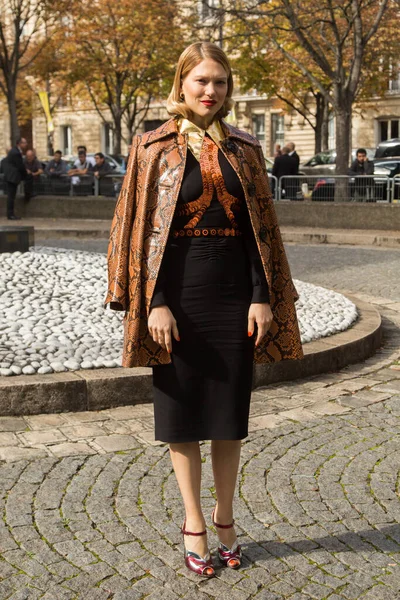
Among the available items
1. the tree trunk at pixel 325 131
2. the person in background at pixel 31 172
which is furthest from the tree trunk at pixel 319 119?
the person in background at pixel 31 172

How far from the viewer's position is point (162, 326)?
11.9ft

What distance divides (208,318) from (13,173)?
810 inches

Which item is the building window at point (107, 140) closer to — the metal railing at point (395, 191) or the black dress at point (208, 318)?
the metal railing at point (395, 191)

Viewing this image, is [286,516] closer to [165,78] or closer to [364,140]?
[165,78]

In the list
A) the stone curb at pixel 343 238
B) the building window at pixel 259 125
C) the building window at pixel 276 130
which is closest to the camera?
the stone curb at pixel 343 238

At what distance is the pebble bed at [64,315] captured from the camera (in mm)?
6766

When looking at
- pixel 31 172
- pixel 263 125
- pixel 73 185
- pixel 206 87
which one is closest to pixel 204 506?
pixel 206 87

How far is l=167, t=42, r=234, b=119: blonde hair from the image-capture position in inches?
145

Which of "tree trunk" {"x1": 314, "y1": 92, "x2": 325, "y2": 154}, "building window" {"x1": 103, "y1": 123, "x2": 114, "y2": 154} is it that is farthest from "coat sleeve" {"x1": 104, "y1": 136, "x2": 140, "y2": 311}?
"building window" {"x1": 103, "y1": 123, "x2": 114, "y2": 154}

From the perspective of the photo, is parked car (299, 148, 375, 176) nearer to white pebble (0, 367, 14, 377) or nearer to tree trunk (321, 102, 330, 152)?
tree trunk (321, 102, 330, 152)

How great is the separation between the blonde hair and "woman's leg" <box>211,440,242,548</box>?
1264 mm

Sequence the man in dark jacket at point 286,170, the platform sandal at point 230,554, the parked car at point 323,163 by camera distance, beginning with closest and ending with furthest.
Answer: the platform sandal at point 230,554 → the man in dark jacket at point 286,170 → the parked car at point 323,163

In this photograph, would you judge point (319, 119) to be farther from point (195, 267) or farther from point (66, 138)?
point (195, 267)

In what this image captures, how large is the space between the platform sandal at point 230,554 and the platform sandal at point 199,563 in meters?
0.08
